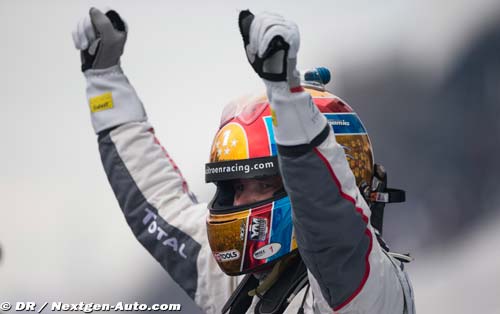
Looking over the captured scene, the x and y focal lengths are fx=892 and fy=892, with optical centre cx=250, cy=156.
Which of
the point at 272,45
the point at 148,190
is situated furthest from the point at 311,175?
the point at 148,190

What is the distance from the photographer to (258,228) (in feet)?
10.4

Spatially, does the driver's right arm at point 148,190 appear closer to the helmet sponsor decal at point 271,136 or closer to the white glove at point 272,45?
the helmet sponsor decal at point 271,136

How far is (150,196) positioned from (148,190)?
0.03 meters

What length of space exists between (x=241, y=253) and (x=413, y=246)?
193 centimetres

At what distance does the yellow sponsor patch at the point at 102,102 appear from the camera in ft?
12.8

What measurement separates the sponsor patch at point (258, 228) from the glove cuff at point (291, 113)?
0.72 m

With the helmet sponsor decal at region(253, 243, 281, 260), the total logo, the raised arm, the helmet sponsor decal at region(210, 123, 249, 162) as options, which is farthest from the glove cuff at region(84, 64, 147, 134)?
the raised arm

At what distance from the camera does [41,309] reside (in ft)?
15.9

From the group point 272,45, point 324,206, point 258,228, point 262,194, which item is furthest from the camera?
point 262,194

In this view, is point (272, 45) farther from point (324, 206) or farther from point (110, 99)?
point (110, 99)

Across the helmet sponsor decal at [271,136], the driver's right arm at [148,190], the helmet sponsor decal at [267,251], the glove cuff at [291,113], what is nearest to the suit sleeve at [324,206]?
the glove cuff at [291,113]

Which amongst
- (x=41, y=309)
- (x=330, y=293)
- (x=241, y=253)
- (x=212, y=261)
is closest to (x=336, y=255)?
(x=330, y=293)

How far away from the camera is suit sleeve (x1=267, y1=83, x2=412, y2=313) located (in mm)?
2480

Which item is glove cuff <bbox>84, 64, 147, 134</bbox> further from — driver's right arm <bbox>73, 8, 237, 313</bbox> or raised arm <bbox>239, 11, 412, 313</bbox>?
raised arm <bbox>239, 11, 412, 313</bbox>
